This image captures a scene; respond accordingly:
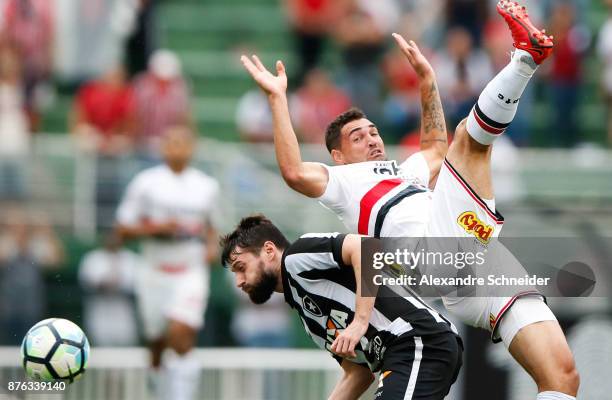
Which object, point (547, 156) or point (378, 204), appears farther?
point (547, 156)

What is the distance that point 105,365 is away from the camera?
13.7 metres

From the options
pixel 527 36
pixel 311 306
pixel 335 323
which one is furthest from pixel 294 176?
pixel 527 36

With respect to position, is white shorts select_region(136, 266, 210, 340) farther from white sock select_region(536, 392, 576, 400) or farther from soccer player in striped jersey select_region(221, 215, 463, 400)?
white sock select_region(536, 392, 576, 400)

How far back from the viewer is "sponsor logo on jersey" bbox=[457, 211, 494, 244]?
8367 millimetres

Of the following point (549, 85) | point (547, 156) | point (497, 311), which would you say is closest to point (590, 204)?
point (547, 156)

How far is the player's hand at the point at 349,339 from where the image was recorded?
7645 millimetres

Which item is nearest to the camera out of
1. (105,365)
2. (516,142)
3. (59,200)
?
(105,365)

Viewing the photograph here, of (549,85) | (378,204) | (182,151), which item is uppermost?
(549,85)

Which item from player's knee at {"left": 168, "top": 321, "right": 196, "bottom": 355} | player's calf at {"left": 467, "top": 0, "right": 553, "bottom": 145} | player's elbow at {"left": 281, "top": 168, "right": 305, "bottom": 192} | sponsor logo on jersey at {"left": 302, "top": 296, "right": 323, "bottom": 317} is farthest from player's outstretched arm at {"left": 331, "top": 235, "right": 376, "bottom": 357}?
player's knee at {"left": 168, "top": 321, "right": 196, "bottom": 355}

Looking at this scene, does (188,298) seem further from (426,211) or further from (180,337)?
(426,211)

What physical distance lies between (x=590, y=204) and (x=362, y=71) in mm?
3923

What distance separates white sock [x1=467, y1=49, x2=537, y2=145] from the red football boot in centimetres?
4

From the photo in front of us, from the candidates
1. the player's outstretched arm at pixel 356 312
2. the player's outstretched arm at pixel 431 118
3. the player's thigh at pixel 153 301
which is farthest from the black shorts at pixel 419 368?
the player's thigh at pixel 153 301

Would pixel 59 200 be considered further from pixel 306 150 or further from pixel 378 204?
pixel 378 204
